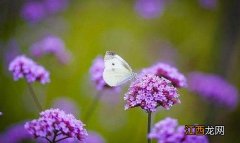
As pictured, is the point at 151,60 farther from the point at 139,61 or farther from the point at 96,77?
the point at 96,77

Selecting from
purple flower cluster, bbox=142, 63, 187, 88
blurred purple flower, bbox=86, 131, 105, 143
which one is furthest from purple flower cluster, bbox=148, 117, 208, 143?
blurred purple flower, bbox=86, 131, 105, 143

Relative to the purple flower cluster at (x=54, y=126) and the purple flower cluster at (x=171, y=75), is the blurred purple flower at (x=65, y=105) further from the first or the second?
the purple flower cluster at (x=54, y=126)

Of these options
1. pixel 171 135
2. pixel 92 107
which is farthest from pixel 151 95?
pixel 92 107

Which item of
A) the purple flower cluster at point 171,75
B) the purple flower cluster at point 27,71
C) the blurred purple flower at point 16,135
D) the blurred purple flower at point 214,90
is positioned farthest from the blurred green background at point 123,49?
the purple flower cluster at point 171,75

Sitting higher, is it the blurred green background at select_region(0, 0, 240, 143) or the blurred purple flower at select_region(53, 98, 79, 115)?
the blurred green background at select_region(0, 0, 240, 143)

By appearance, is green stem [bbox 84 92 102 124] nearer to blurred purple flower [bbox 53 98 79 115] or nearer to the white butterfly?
blurred purple flower [bbox 53 98 79 115]
